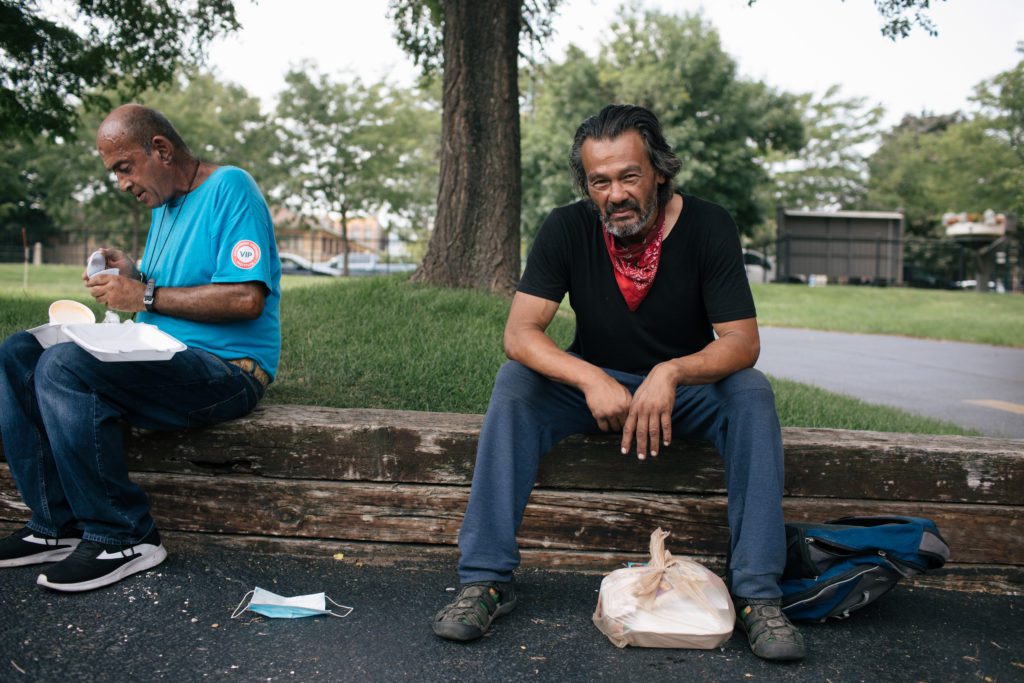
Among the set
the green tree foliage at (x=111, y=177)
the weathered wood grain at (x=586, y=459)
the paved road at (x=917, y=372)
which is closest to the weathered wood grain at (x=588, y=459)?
the weathered wood grain at (x=586, y=459)

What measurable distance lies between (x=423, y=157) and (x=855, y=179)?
22442 mm

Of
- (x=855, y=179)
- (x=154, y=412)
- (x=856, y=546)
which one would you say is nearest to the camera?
(x=856, y=546)

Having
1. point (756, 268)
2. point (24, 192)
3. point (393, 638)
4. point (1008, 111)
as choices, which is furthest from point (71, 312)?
point (24, 192)

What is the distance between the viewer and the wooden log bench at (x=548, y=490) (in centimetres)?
312

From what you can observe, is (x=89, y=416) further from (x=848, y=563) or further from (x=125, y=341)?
(x=848, y=563)

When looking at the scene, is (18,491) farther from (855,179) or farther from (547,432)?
(855,179)

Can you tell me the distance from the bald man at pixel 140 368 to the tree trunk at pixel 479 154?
155 inches

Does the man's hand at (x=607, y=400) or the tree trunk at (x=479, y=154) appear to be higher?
the tree trunk at (x=479, y=154)

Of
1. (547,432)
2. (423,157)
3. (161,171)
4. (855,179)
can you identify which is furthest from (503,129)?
(855,179)

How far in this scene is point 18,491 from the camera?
10.8 feet

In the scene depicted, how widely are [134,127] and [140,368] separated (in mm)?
922

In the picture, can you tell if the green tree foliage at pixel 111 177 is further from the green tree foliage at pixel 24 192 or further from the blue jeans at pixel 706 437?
the blue jeans at pixel 706 437

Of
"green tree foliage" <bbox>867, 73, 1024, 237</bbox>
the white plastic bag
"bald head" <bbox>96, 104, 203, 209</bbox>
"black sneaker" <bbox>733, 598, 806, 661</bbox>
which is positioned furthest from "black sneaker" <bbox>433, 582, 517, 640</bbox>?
"green tree foliage" <bbox>867, 73, 1024, 237</bbox>

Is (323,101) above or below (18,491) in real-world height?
above
